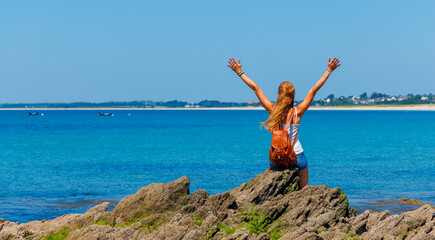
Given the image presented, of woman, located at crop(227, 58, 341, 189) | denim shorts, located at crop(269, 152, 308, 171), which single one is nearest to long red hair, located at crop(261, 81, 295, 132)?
woman, located at crop(227, 58, 341, 189)

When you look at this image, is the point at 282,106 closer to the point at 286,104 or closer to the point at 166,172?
the point at 286,104

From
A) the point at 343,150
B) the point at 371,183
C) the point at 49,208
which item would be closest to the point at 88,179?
the point at 49,208

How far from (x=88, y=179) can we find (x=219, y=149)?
2564 cm

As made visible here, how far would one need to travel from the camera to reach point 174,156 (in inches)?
2082

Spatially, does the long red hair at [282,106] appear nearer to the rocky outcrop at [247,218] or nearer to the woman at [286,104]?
the woman at [286,104]

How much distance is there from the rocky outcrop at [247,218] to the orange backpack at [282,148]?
2.22ft

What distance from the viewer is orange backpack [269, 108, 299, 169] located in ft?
38.2

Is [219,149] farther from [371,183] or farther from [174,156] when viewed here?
[371,183]

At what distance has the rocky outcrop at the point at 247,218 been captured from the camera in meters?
12.1

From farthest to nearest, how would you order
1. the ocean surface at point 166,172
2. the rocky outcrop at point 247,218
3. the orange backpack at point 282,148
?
the ocean surface at point 166,172 → the rocky outcrop at point 247,218 → the orange backpack at point 282,148

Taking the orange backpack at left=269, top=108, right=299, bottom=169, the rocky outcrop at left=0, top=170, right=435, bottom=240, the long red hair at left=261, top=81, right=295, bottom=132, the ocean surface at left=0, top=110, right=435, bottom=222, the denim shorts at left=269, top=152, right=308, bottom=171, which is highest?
the long red hair at left=261, top=81, right=295, bottom=132

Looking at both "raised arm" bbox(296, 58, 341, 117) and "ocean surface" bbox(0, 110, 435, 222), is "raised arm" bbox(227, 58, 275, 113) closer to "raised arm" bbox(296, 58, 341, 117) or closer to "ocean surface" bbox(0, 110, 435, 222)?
"raised arm" bbox(296, 58, 341, 117)

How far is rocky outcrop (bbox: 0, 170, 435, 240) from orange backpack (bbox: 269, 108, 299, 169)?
677 millimetres

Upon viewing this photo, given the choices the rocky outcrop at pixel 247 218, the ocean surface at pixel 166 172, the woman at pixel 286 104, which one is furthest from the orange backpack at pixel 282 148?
the ocean surface at pixel 166 172
